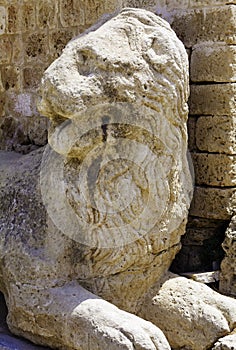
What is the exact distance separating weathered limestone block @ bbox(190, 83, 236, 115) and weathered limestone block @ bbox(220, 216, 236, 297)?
0.72 metres

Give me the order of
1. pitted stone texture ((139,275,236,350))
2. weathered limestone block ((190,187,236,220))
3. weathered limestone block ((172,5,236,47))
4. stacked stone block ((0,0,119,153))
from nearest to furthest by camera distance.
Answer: pitted stone texture ((139,275,236,350))
weathered limestone block ((172,5,236,47))
weathered limestone block ((190,187,236,220))
stacked stone block ((0,0,119,153))

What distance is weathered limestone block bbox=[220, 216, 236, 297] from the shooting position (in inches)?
159

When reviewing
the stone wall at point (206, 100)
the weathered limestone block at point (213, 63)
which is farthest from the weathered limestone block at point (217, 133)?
the weathered limestone block at point (213, 63)

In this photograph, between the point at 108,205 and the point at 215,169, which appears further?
the point at 215,169

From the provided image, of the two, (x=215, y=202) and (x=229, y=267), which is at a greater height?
(x=215, y=202)

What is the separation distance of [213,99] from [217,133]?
0.66 feet

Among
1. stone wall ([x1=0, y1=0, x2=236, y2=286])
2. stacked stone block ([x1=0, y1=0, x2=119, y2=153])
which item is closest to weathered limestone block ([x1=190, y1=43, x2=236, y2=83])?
stone wall ([x1=0, y1=0, x2=236, y2=286])

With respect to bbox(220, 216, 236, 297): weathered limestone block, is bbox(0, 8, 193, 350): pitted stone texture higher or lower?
higher

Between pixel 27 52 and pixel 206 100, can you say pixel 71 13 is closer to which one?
pixel 27 52

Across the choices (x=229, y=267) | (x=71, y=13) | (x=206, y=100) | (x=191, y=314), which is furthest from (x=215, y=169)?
(x=71, y=13)

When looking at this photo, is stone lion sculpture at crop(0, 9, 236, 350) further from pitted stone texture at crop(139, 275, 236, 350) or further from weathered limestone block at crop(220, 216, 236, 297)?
weathered limestone block at crop(220, 216, 236, 297)

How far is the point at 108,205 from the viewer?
344 cm

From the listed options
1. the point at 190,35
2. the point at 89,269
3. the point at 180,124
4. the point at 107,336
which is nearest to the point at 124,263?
the point at 89,269

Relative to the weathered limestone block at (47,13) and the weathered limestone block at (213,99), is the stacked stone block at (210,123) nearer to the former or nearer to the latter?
the weathered limestone block at (213,99)
